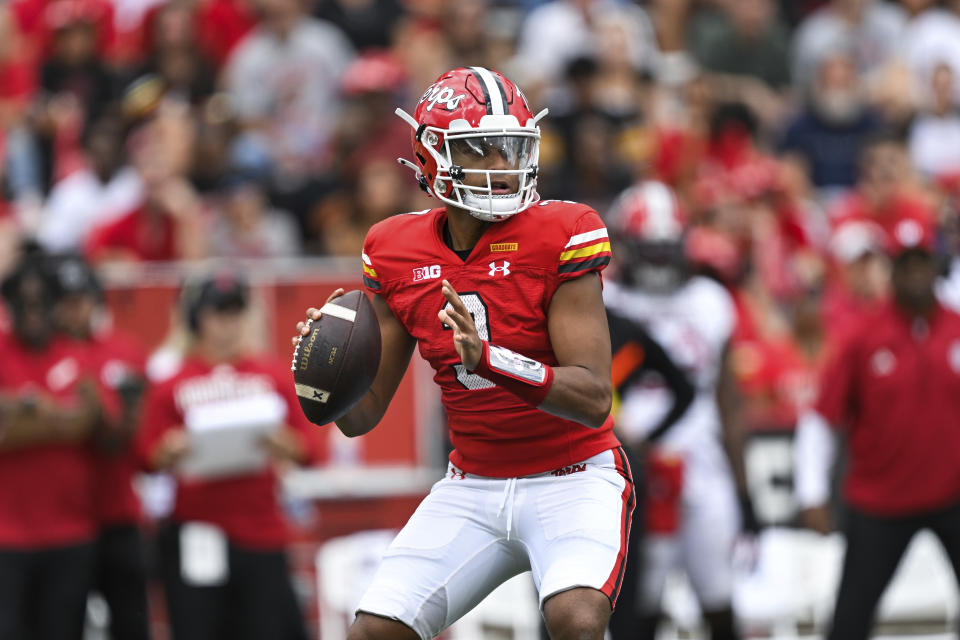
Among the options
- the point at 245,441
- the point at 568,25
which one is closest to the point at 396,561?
the point at 245,441

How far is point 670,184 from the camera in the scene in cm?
1068

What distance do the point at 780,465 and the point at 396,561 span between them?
466 cm

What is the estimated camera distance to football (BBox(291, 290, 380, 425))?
4402 millimetres

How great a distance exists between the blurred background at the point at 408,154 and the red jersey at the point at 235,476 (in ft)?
0.55

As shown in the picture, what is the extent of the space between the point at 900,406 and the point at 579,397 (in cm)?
336

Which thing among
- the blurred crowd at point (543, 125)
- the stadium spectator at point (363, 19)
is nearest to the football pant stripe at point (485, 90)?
the blurred crowd at point (543, 125)

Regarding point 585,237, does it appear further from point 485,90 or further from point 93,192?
point 93,192

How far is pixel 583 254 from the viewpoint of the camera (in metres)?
4.43

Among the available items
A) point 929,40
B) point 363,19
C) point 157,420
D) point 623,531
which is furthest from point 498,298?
point 929,40

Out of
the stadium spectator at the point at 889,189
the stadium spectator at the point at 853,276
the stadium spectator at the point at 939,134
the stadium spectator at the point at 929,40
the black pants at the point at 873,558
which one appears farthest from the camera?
the stadium spectator at the point at 929,40

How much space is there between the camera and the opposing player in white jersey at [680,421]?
705 centimetres

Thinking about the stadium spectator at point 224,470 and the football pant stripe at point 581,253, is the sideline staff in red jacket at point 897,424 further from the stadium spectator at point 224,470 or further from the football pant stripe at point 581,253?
the football pant stripe at point 581,253

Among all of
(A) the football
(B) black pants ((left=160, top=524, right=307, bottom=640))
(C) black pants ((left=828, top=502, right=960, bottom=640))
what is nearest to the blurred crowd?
(C) black pants ((left=828, top=502, right=960, bottom=640))

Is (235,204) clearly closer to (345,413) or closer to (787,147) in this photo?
(787,147)
